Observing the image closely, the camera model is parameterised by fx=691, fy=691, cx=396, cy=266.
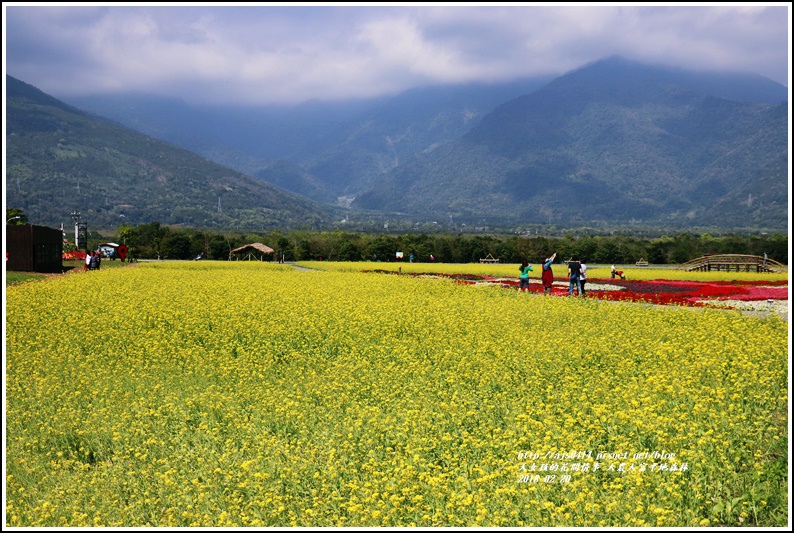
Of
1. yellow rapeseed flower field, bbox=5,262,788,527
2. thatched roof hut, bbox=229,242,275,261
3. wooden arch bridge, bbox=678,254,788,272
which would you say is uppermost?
thatched roof hut, bbox=229,242,275,261

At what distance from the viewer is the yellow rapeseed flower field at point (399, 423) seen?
26.7 ft

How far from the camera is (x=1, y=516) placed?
7.85m

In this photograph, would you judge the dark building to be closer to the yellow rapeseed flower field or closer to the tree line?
the yellow rapeseed flower field

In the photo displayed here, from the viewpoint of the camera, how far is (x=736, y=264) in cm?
5722

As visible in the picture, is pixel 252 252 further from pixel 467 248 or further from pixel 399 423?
pixel 399 423

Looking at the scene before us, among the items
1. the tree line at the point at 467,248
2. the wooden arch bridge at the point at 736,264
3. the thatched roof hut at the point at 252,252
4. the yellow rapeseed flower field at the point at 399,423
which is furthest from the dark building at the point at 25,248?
the wooden arch bridge at the point at 736,264

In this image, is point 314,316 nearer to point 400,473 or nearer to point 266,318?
point 266,318

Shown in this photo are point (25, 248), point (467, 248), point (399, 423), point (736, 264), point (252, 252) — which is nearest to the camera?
point (399, 423)

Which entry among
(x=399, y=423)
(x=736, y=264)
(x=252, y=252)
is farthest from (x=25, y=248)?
(x=736, y=264)

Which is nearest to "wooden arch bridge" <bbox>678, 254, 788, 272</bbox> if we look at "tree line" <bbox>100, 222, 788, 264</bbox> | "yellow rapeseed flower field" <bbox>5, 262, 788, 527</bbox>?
"tree line" <bbox>100, 222, 788, 264</bbox>

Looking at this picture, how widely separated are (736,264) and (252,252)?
60223 mm

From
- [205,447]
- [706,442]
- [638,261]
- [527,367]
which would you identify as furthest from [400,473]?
[638,261]

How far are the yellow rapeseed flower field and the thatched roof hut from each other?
71286 millimetres

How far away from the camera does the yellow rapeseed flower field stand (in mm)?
8141
